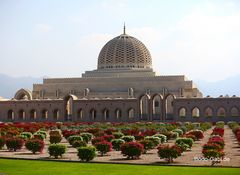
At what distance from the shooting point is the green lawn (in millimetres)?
15413

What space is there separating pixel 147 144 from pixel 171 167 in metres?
5.61

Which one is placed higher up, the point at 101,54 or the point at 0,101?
the point at 101,54

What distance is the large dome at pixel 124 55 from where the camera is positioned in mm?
75500

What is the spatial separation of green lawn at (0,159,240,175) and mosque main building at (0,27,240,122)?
127ft

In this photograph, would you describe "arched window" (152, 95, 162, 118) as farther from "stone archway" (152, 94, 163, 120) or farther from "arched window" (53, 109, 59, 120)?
"arched window" (53, 109, 59, 120)

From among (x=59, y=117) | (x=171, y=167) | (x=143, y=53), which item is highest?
(x=143, y=53)

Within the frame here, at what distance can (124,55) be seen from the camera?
7550 centimetres

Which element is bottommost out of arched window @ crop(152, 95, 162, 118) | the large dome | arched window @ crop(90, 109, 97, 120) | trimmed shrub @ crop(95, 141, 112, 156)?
trimmed shrub @ crop(95, 141, 112, 156)

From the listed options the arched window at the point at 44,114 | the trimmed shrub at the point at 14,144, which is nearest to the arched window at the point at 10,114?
the arched window at the point at 44,114

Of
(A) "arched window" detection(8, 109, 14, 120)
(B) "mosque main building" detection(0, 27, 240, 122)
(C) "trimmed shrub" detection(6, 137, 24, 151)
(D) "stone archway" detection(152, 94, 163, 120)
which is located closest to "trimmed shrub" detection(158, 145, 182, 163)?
(C) "trimmed shrub" detection(6, 137, 24, 151)

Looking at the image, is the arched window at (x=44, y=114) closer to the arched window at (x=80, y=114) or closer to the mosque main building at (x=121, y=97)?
the mosque main building at (x=121, y=97)

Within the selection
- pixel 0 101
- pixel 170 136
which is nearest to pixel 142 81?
pixel 0 101

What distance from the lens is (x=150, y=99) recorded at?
5622cm

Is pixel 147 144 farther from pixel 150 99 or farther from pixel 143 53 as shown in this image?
pixel 143 53
